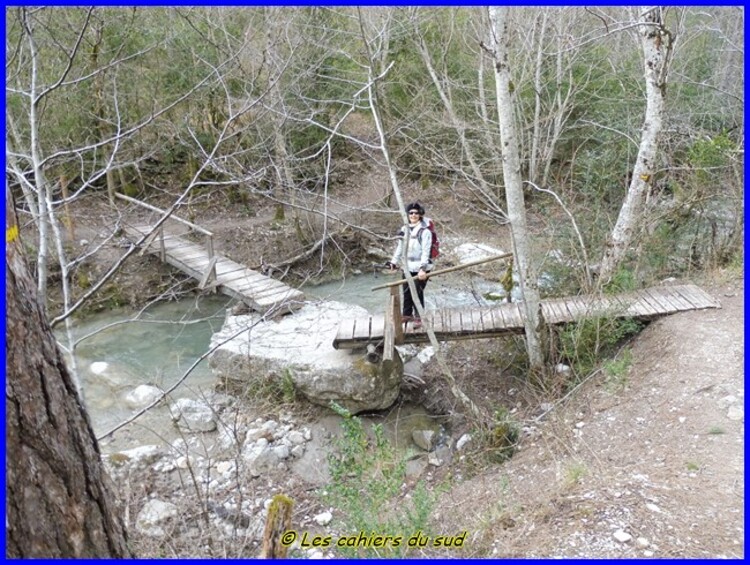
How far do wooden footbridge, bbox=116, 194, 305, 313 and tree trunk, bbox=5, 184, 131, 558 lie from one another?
5611mm

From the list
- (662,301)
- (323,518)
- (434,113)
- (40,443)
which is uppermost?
(434,113)

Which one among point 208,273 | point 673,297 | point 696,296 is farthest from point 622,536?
point 208,273

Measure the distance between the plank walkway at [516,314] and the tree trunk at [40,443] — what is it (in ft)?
15.4

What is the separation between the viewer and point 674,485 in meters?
3.63

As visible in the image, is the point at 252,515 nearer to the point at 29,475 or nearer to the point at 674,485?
the point at 674,485

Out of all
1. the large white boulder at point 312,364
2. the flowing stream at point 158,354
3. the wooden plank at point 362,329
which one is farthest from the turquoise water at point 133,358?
the wooden plank at point 362,329

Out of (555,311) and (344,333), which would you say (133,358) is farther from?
(555,311)

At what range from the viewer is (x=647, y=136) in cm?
633

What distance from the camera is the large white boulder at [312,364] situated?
20.9ft

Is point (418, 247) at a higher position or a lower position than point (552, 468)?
higher

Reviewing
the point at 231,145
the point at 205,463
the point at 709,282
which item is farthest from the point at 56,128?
the point at 709,282

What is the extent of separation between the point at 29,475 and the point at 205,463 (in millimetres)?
4660

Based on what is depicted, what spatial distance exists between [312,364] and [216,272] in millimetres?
3602

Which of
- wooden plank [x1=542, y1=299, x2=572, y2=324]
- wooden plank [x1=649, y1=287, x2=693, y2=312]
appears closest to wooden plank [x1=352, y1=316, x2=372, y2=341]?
wooden plank [x1=542, y1=299, x2=572, y2=324]
